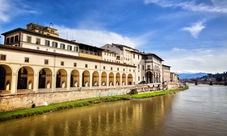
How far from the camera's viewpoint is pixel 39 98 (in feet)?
80.7

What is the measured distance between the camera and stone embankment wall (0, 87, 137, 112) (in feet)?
67.8

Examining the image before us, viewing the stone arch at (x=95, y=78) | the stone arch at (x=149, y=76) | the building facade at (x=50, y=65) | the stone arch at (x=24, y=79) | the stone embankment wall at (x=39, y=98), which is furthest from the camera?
the stone arch at (x=149, y=76)

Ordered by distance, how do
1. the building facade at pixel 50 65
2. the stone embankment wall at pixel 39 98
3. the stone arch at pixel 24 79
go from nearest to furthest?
the stone embankment wall at pixel 39 98
the building facade at pixel 50 65
the stone arch at pixel 24 79

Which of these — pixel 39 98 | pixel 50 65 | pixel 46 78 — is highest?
pixel 50 65

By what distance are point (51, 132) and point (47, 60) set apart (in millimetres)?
14551

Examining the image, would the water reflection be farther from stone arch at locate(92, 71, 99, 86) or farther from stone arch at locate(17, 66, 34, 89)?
stone arch at locate(92, 71, 99, 86)

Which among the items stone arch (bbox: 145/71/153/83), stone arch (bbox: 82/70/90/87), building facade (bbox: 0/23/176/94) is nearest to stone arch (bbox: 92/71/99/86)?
building facade (bbox: 0/23/176/94)

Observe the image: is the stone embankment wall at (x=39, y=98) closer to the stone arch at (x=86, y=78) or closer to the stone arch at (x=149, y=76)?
the stone arch at (x=86, y=78)

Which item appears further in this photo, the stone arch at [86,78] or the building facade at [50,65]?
the stone arch at [86,78]

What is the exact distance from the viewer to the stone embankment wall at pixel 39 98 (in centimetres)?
2067

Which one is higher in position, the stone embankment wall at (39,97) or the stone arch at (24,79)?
the stone arch at (24,79)

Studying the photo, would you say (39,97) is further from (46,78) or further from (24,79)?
(24,79)

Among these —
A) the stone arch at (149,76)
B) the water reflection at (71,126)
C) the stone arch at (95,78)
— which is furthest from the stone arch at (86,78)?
the stone arch at (149,76)

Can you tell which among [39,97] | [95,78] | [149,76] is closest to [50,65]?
[39,97]
